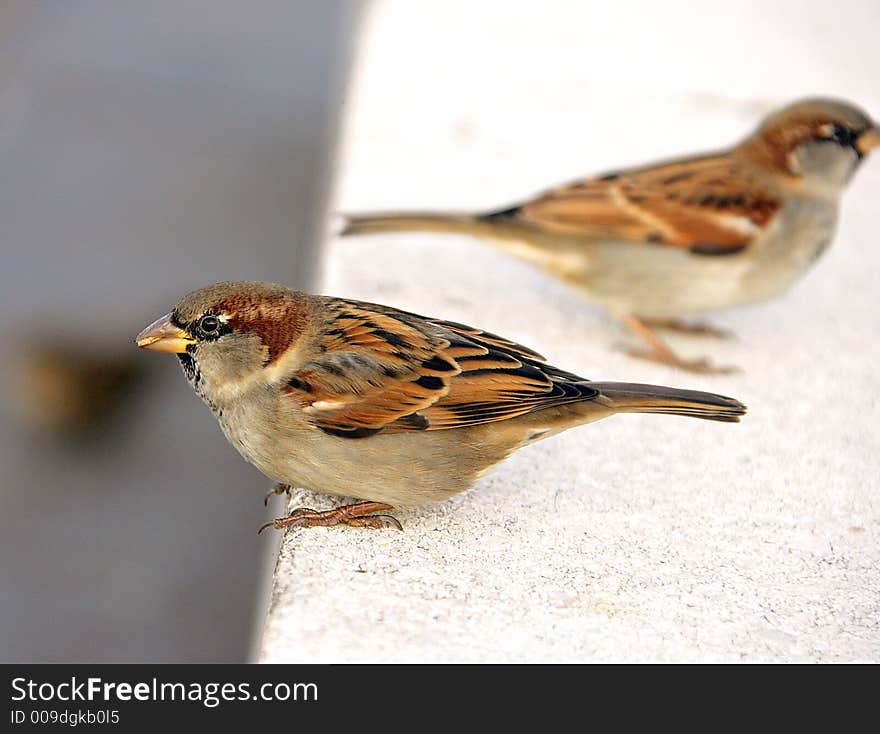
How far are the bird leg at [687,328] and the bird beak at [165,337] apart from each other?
5.63 ft

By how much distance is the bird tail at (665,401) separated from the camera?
2.47m

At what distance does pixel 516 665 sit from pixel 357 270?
186cm

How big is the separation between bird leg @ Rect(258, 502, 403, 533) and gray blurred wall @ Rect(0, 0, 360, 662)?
1.13 feet

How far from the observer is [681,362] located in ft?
11.4

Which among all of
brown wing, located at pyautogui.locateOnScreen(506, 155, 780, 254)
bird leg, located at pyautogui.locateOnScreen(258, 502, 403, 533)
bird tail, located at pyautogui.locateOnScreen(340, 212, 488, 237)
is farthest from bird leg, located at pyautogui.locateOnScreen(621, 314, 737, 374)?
bird leg, located at pyautogui.locateOnScreen(258, 502, 403, 533)

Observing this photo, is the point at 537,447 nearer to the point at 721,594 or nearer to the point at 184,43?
the point at 721,594

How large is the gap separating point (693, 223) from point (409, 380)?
139 centimetres

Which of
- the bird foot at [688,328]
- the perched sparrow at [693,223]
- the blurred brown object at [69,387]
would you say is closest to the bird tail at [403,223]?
the perched sparrow at [693,223]

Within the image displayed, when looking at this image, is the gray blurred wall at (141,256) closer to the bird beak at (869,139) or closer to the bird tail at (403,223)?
the bird tail at (403,223)

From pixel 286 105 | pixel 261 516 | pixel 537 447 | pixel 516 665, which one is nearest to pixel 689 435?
pixel 537 447

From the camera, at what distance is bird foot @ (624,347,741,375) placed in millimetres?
3426

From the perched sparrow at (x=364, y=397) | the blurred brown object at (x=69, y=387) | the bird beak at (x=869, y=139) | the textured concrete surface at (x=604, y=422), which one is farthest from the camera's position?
the blurred brown object at (x=69, y=387)

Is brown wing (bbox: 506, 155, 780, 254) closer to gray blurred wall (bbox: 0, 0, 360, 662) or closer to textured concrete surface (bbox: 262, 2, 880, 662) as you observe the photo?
textured concrete surface (bbox: 262, 2, 880, 662)

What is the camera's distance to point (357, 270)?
369 centimetres
